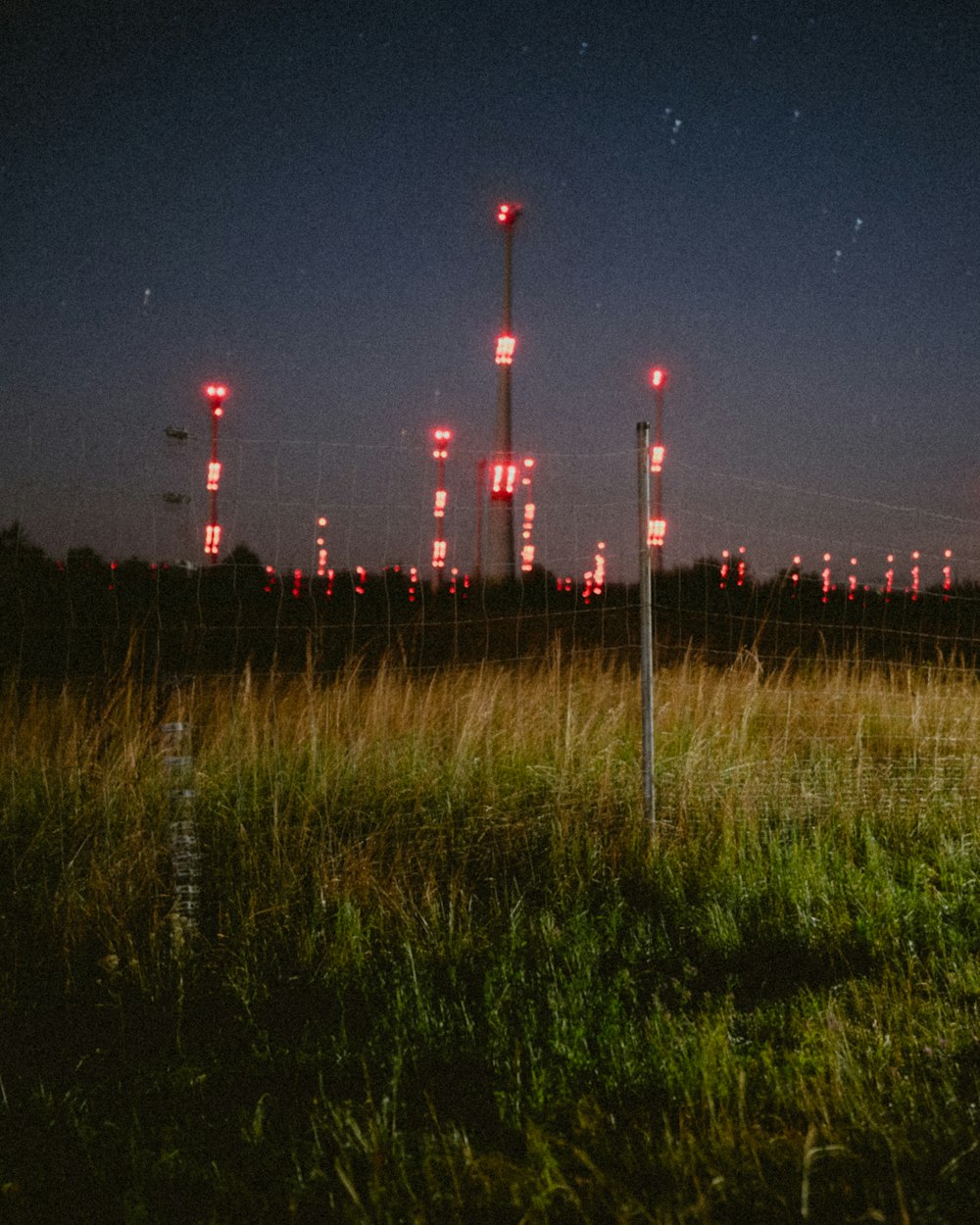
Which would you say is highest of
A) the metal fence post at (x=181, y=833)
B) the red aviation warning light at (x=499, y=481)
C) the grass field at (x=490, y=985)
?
the red aviation warning light at (x=499, y=481)

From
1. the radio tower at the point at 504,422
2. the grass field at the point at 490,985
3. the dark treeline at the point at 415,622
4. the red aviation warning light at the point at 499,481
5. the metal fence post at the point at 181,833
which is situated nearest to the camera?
the grass field at the point at 490,985

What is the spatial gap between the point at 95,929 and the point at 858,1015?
293 cm

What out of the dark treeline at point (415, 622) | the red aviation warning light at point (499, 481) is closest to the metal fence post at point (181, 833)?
the dark treeline at point (415, 622)

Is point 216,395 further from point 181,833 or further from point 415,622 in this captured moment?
point 181,833

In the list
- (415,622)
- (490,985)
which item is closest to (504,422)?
(415,622)

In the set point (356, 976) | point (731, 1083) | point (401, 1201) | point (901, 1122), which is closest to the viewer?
point (401, 1201)

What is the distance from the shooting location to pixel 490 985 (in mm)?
2932

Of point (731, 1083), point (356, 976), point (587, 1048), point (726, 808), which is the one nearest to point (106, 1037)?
point (356, 976)

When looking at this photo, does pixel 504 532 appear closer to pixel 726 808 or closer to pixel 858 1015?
pixel 726 808

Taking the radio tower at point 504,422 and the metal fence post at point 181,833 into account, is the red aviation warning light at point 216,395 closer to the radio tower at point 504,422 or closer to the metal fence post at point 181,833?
the radio tower at point 504,422

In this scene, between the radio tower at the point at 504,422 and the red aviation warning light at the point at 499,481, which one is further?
the radio tower at the point at 504,422

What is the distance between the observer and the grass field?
82.4 inches

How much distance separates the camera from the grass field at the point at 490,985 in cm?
209

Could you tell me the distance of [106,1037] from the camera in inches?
113
